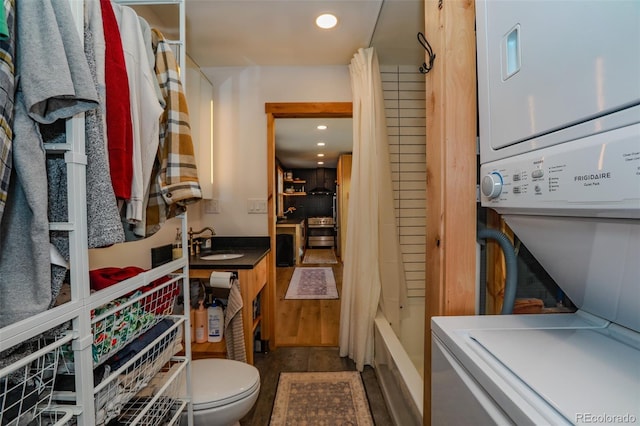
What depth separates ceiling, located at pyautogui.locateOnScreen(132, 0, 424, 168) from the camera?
5.47 feet

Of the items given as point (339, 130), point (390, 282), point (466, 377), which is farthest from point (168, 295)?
point (339, 130)

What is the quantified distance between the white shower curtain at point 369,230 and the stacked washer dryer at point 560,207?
1286mm

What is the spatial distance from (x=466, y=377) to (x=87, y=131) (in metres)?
0.98

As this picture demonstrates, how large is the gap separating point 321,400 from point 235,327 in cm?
67

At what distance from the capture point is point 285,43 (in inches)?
80.2

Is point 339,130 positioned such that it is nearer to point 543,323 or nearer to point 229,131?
point 229,131

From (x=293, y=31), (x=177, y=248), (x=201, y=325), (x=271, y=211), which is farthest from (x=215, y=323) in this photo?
(x=293, y=31)

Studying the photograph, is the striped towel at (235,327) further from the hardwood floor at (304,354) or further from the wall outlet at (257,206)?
the wall outlet at (257,206)

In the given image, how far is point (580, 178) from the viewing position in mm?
482

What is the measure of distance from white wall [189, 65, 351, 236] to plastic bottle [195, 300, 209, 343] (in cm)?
69

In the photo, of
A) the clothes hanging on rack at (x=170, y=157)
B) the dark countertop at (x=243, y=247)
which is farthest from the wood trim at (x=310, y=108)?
the clothes hanging on rack at (x=170, y=157)

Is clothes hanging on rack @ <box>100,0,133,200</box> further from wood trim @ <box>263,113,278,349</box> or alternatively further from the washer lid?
wood trim @ <box>263,113,278,349</box>

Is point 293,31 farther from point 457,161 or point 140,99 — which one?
point 457,161

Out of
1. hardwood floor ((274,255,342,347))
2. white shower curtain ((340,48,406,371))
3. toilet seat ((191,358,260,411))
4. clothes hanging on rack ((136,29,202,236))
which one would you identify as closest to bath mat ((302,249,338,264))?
hardwood floor ((274,255,342,347))
